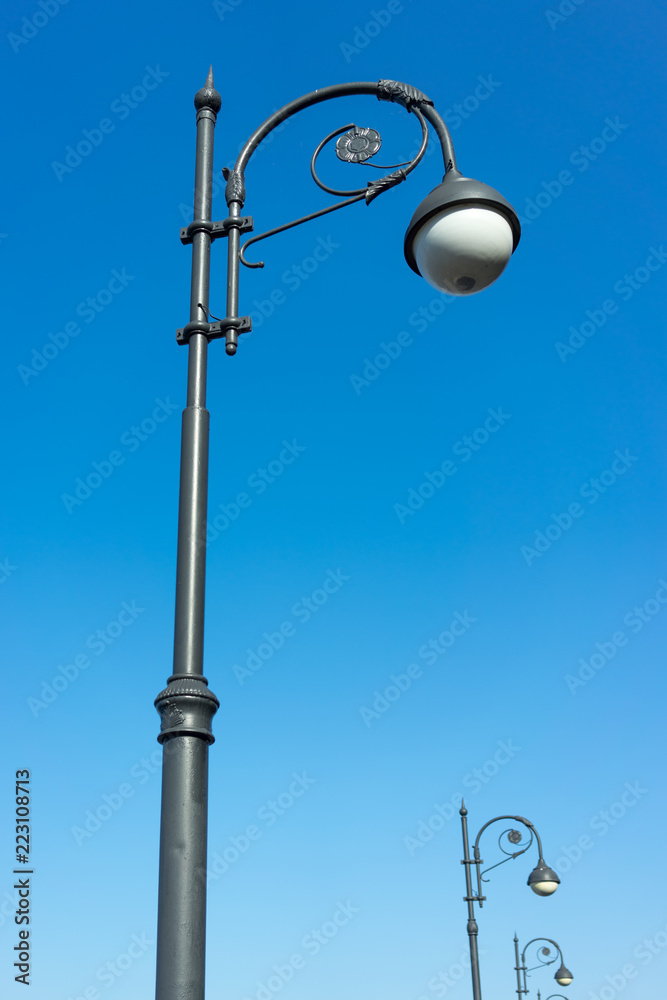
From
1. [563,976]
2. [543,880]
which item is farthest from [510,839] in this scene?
[563,976]

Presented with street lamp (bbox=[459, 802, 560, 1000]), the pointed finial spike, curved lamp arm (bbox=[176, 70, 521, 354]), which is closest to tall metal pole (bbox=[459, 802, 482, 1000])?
street lamp (bbox=[459, 802, 560, 1000])

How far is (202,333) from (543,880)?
1575 centimetres

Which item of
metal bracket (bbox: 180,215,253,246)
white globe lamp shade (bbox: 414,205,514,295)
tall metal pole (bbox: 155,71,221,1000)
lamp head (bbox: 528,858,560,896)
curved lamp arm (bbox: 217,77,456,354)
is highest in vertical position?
curved lamp arm (bbox: 217,77,456,354)

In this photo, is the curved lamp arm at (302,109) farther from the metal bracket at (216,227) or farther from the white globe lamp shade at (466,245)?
the white globe lamp shade at (466,245)

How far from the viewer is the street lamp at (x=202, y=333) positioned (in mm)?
3566

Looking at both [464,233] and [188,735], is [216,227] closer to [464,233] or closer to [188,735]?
[464,233]

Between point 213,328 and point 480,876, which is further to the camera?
point 480,876

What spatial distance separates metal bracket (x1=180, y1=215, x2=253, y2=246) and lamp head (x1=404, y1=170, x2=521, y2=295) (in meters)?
0.93

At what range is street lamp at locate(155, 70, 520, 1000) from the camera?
3566 millimetres

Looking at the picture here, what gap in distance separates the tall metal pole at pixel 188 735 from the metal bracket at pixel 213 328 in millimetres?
26

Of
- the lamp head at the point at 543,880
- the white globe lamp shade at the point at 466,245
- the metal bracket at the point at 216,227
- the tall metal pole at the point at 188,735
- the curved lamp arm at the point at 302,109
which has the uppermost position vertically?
the curved lamp arm at the point at 302,109

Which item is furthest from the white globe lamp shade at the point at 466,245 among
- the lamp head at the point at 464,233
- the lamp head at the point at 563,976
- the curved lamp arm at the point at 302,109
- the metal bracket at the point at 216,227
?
the lamp head at the point at 563,976

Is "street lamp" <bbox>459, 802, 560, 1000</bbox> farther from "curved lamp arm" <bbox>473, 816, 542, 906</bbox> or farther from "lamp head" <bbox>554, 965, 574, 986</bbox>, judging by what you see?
"lamp head" <bbox>554, 965, 574, 986</bbox>

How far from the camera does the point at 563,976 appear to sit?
29.8 metres
